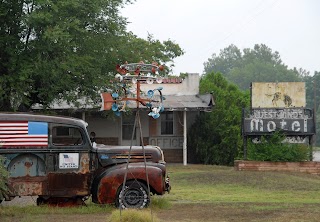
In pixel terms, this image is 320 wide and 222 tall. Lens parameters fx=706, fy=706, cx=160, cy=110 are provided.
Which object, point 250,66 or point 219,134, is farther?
point 250,66

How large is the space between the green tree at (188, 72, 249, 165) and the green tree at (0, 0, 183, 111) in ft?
26.2

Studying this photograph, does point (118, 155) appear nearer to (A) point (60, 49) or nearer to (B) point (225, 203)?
(B) point (225, 203)

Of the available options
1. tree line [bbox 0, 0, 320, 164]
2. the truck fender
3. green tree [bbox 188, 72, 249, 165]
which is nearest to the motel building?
green tree [bbox 188, 72, 249, 165]

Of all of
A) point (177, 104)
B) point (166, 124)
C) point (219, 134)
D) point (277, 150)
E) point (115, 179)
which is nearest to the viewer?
point (115, 179)

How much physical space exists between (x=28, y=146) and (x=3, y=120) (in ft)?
2.44

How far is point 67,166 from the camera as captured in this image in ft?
49.3

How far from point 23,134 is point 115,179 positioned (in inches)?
84.7

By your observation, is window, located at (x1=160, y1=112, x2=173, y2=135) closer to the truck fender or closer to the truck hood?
the truck hood

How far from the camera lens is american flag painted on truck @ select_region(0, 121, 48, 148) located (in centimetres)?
1459

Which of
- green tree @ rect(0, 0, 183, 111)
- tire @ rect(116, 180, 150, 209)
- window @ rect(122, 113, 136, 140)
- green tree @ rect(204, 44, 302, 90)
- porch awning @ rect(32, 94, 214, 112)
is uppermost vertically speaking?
green tree @ rect(204, 44, 302, 90)

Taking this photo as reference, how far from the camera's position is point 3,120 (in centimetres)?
1463

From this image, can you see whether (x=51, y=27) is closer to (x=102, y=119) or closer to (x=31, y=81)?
(x=31, y=81)

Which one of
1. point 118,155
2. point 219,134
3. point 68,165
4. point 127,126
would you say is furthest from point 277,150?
point 68,165

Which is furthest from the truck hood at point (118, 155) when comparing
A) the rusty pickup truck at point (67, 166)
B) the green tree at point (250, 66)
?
the green tree at point (250, 66)
